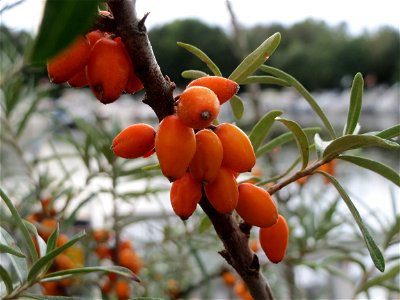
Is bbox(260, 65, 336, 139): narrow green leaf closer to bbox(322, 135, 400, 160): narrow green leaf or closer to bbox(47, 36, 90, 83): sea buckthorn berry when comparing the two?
bbox(322, 135, 400, 160): narrow green leaf

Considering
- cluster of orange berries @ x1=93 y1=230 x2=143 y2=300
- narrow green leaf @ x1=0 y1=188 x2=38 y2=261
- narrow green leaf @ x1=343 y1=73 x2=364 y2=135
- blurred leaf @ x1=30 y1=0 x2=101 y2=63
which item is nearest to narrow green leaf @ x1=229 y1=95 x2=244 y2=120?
narrow green leaf @ x1=343 y1=73 x2=364 y2=135

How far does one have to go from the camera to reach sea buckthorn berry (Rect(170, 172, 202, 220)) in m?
0.42

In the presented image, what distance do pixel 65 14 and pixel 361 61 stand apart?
24856 mm

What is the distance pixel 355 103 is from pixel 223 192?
203 mm

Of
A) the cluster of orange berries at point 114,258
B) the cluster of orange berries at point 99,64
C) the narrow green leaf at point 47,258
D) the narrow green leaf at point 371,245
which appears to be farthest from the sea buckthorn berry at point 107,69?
the cluster of orange berries at point 114,258

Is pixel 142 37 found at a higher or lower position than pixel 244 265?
higher

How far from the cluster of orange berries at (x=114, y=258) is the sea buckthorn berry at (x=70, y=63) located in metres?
0.68

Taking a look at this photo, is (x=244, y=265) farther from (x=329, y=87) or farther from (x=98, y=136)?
(x=329, y=87)

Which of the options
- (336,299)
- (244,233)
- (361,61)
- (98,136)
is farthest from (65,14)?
(361,61)

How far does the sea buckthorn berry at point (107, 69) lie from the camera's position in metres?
0.38

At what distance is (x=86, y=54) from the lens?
379 millimetres

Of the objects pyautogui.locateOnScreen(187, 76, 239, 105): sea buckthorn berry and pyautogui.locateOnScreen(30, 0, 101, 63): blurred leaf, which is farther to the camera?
pyautogui.locateOnScreen(187, 76, 239, 105): sea buckthorn berry

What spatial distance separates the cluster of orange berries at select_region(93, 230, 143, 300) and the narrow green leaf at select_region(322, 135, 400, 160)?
0.61 m

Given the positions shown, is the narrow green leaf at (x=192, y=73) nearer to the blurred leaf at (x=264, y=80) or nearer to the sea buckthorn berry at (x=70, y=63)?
the blurred leaf at (x=264, y=80)
